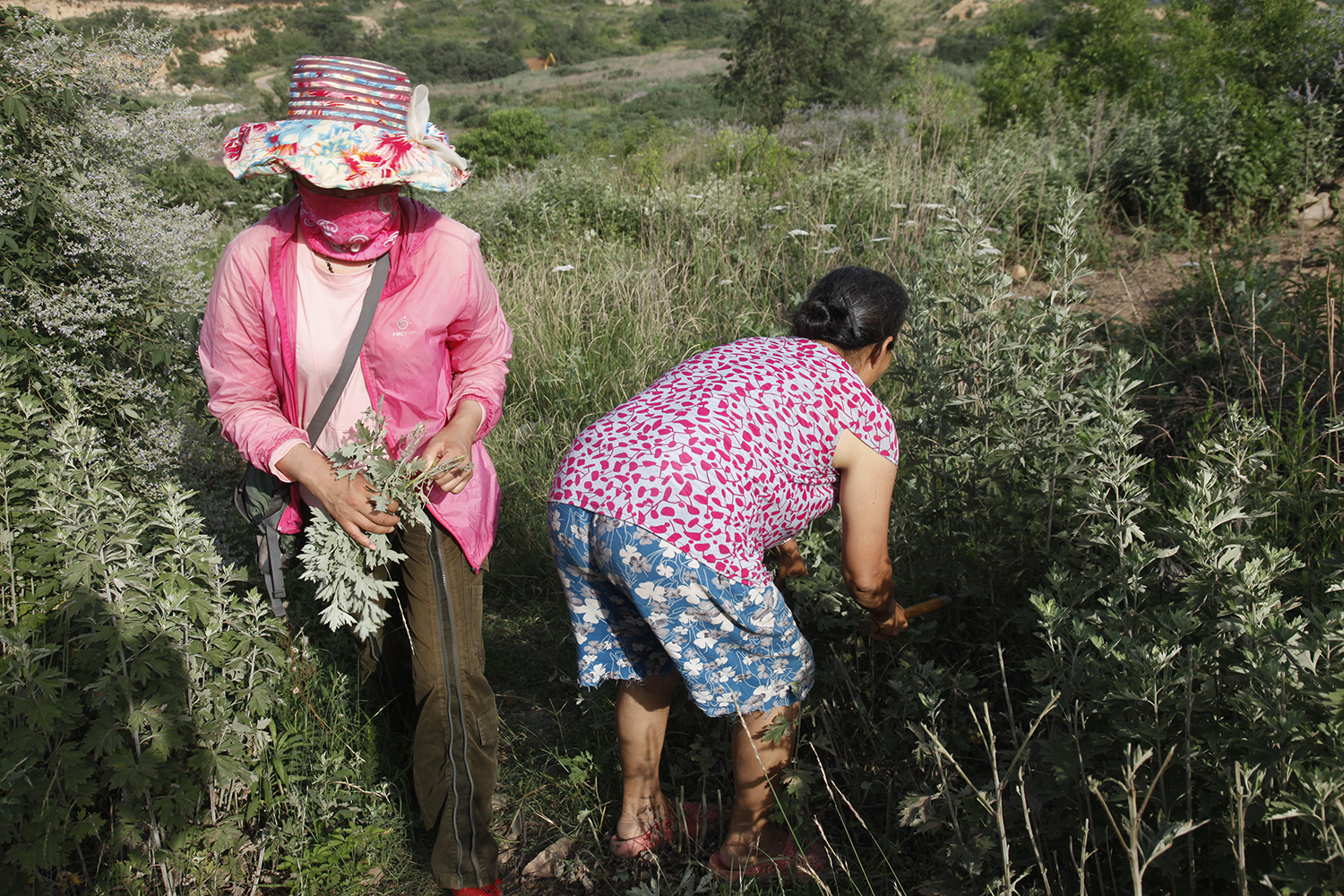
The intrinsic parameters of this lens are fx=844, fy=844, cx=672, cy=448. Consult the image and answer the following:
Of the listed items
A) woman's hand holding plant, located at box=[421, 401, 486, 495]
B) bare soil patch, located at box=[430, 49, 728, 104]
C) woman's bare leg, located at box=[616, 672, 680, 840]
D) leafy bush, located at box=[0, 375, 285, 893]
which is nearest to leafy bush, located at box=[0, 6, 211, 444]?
leafy bush, located at box=[0, 375, 285, 893]

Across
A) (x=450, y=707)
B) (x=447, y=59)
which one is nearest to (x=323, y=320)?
(x=450, y=707)

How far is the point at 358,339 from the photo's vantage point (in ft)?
6.66

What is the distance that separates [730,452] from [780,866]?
1.14 m

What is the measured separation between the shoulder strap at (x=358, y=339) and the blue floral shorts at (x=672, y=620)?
23.4 inches

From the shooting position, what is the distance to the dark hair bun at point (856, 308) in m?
2.20

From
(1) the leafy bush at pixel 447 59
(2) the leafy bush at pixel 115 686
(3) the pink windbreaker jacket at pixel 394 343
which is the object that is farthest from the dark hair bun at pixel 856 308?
(1) the leafy bush at pixel 447 59

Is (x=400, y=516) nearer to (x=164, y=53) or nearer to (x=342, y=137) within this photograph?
(x=342, y=137)

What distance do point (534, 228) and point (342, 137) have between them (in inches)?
217

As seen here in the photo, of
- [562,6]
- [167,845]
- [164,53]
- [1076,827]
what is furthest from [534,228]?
[562,6]

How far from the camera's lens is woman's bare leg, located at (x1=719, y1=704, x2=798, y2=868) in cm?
216

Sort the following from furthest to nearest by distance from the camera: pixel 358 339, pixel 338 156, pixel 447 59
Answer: pixel 447 59, pixel 358 339, pixel 338 156

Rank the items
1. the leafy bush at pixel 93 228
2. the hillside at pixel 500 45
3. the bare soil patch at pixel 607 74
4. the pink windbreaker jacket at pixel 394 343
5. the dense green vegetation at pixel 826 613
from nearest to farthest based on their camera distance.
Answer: the dense green vegetation at pixel 826 613, the pink windbreaker jacket at pixel 394 343, the leafy bush at pixel 93 228, the hillside at pixel 500 45, the bare soil patch at pixel 607 74

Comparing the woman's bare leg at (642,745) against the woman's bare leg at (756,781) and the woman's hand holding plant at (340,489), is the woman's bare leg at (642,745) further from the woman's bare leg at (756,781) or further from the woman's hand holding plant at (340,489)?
the woman's hand holding plant at (340,489)

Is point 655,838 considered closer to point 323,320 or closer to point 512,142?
point 323,320
